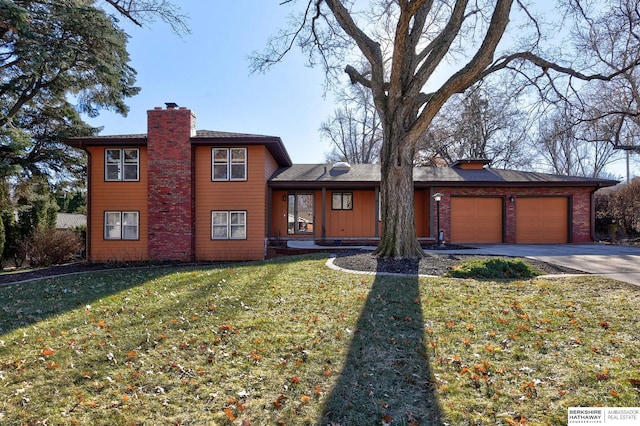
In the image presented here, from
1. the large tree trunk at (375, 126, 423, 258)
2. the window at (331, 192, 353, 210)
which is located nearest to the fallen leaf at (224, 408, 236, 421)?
the large tree trunk at (375, 126, 423, 258)

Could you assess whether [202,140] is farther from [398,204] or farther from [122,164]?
[398,204]

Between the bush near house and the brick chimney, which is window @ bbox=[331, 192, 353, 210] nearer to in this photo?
the brick chimney

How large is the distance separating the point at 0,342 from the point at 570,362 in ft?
18.9

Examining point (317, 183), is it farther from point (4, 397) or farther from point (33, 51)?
point (4, 397)

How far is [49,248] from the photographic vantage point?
1342 cm

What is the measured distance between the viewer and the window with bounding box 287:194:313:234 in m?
15.3

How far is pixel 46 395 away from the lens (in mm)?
2629

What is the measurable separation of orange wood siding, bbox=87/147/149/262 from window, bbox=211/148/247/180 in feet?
9.19

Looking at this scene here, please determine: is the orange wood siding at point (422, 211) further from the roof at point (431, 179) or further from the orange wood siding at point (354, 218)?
the orange wood siding at point (354, 218)

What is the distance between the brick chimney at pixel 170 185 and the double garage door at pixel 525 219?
1126 centimetres

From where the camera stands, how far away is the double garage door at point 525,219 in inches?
581

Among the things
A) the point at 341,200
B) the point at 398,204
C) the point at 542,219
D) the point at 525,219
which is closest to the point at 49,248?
the point at 341,200

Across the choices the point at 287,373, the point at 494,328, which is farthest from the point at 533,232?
the point at 287,373

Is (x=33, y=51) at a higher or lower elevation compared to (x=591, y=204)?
higher
